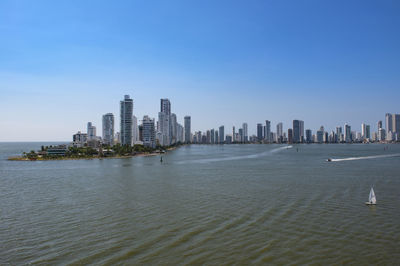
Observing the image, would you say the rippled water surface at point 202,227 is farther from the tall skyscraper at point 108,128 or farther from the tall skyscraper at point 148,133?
the tall skyscraper at point 108,128

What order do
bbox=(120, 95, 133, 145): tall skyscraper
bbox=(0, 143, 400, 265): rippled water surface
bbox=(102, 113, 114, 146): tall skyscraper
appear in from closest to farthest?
bbox=(0, 143, 400, 265): rippled water surface → bbox=(120, 95, 133, 145): tall skyscraper → bbox=(102, 113, 114, 146): tall skyscraper

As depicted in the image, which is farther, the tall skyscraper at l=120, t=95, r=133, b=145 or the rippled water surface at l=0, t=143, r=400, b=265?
the tall skyscraper at l=120, t=95, r=133, b=145

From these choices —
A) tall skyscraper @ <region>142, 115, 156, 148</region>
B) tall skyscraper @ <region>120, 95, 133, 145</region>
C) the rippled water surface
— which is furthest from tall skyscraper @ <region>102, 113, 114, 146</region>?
the rippled water surface

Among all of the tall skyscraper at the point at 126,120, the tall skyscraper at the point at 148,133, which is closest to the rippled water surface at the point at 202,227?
the tall skyscraper at the point at 148,133

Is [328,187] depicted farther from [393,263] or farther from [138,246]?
[138,246]

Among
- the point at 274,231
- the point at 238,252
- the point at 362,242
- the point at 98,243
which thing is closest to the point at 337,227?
the point at 362,242

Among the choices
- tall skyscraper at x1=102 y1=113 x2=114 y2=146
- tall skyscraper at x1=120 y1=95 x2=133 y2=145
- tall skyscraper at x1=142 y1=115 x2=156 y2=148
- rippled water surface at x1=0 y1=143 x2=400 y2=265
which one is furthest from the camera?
tall skyscraper at x1=102 y1=113 x2=114 y2=146

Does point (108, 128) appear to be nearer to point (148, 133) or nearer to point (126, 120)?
point (126, 120)

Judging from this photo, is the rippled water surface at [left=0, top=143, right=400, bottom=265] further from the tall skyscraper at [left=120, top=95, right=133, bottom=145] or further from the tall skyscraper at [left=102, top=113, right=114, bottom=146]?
the tall skyscraper at [left=102, top=113, right=114, bottom=146]

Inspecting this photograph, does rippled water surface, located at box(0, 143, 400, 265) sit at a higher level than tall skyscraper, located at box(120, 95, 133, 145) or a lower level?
lower
